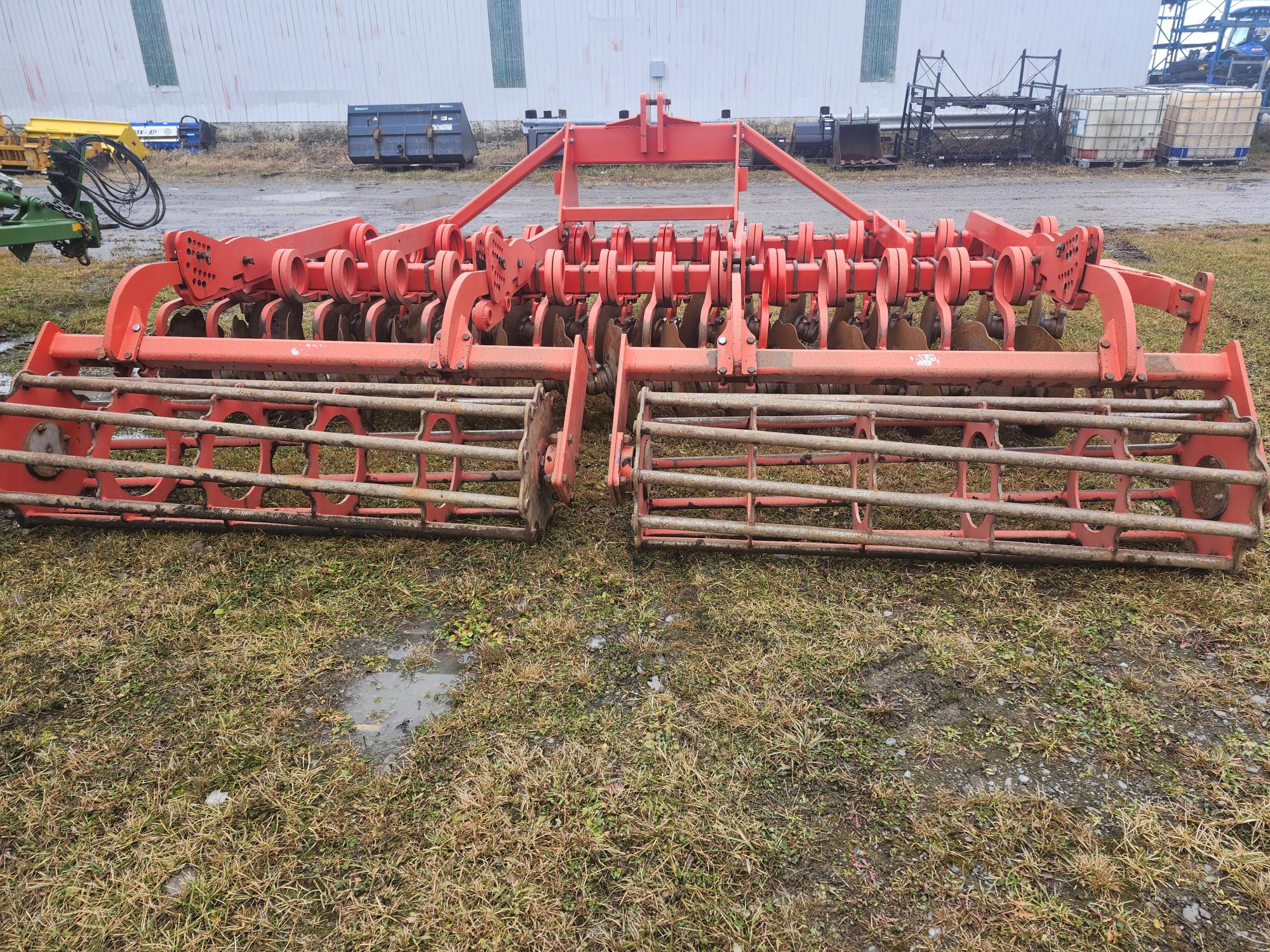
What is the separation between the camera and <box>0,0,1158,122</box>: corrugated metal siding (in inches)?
811

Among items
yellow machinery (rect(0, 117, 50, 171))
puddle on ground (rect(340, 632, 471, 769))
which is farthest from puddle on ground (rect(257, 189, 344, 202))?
puddle on ground (rect(340, 632, 471, 769))

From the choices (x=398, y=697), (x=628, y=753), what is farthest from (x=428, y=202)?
(x=628, y=753)

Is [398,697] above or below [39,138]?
below

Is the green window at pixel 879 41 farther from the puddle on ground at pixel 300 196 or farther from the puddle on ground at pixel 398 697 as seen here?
the puddle on ground at pixel 398 697

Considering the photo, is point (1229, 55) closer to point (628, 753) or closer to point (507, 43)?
point (507, 43)

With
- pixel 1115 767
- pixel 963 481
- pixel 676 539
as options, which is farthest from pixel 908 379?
pixel 1115 767

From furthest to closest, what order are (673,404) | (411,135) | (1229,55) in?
(1229,55) → (411,135) → (673,404)

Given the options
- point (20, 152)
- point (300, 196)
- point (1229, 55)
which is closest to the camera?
point (300, 196)

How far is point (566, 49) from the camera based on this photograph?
69.2 ft

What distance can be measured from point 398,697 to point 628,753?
846 millimetres

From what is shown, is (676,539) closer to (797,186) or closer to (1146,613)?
(1146,613)

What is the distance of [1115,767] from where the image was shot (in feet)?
7.55

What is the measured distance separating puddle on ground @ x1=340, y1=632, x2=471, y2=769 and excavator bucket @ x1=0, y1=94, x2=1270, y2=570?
24.9 inches

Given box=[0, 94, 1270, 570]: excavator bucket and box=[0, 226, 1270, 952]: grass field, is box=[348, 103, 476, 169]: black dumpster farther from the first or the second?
box=[0, 226, 1270, 952]: grass field
